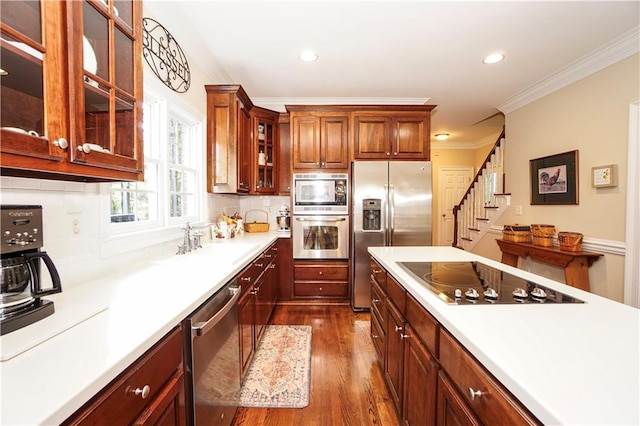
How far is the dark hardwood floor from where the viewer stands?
1.65m

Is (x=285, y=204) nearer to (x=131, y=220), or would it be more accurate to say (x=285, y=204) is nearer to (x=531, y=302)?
(x=131, y=220)

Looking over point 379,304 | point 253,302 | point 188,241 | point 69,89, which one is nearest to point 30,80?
point 69,89

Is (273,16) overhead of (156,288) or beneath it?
overhead

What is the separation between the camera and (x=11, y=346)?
2.23ft

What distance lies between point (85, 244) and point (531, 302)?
1949 millimetres

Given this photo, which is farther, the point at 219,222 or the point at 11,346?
the point at 219,222

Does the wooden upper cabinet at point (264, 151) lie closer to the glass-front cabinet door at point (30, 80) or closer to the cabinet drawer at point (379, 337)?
the cabinet drawer at point (379, 337)

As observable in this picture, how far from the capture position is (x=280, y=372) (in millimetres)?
2061

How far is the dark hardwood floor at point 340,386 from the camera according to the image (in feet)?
5.40

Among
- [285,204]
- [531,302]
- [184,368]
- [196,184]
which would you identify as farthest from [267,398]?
[285,204]

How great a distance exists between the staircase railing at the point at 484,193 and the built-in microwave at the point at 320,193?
8.07 feet

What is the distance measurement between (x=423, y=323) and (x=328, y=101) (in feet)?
10.6

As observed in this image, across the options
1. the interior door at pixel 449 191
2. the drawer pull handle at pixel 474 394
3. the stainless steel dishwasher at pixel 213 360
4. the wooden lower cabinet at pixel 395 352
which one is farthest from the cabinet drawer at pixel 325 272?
the interior door at pixel 449 191

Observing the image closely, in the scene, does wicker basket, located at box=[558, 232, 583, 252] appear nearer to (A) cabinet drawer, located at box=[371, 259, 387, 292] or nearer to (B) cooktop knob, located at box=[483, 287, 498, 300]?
(A) cabinet drawer, located at box=[371, 259, 387, 292]
